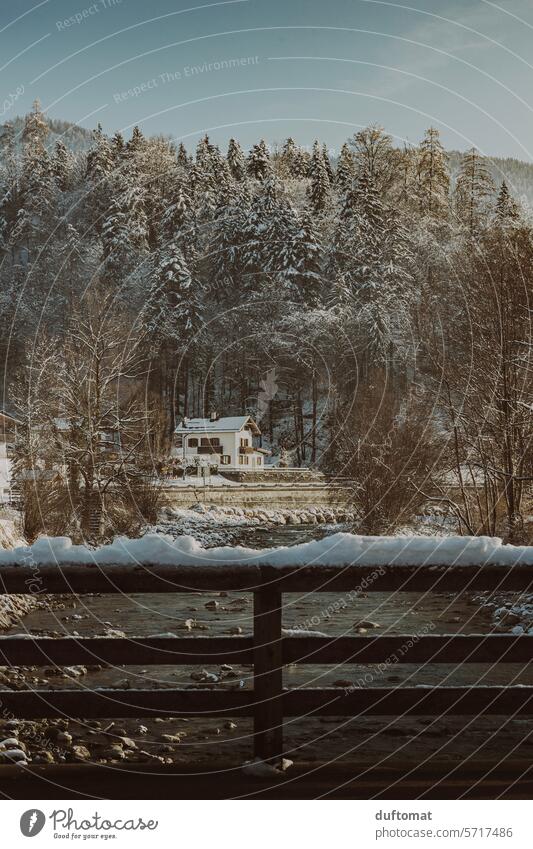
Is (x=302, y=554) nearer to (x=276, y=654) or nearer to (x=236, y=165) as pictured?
(x=276, y=654)

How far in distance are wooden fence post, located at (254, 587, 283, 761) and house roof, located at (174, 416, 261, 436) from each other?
24.1m

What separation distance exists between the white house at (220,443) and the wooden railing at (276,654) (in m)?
22.8

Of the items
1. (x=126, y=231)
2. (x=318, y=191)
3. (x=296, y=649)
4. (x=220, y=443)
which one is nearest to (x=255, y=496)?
(x=220, y=443)

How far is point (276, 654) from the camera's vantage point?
14.4 feet

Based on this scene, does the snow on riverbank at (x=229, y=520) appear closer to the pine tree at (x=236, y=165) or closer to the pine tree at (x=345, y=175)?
the pine tree at (x=345, y=175)

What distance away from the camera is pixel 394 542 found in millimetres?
4348

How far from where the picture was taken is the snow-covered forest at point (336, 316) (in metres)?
18.4

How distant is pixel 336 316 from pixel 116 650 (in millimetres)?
16490

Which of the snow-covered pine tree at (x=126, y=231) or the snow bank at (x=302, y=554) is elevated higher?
the snow-covered pine tree at (x=126, y=231)

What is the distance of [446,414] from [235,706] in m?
16.2

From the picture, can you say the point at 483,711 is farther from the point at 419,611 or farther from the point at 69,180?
the point at 69,180

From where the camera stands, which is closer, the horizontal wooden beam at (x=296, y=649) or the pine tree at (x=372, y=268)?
the horizontal wooden beam at (x=296, y=649)

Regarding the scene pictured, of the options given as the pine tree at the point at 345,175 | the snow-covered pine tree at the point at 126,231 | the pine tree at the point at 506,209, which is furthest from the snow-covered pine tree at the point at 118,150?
→ the pine tree at the point at 506,209

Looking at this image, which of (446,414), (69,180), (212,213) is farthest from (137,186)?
(69,180)
